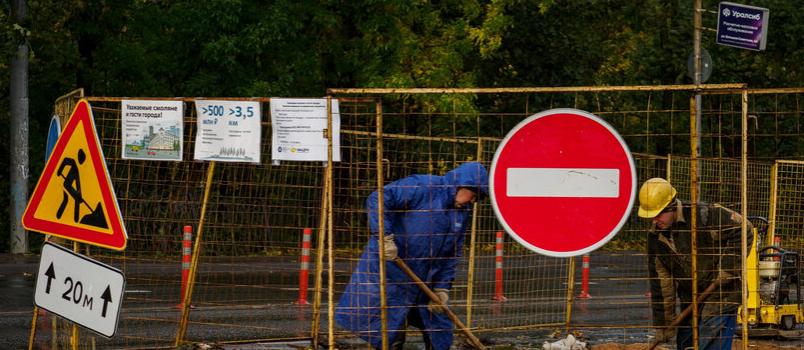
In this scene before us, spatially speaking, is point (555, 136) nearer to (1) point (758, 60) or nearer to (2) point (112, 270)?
(2) point (112, 270)

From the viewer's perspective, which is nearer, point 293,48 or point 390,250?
point 390,250

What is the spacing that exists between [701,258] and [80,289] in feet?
13.7

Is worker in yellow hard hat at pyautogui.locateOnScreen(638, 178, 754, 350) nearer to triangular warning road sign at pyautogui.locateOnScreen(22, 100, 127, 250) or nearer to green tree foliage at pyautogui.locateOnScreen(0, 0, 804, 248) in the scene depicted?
triangular warning road sign at pyautogui.locateOnScreen(22, 100, 127, 250)

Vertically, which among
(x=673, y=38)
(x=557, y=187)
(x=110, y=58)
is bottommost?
(x=557, y=187)

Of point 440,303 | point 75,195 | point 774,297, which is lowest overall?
point 774,297

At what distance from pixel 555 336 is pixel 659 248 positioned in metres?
2.97

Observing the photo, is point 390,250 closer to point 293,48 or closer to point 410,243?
point 410,243

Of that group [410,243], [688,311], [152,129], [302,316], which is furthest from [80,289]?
[302,316]

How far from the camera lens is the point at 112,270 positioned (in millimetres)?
6020

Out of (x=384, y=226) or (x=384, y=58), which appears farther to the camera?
(x=384, y=58)

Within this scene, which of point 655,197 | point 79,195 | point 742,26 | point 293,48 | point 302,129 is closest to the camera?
point 79,195

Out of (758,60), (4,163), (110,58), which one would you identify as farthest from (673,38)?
(4,163)

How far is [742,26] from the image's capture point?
18922 mm

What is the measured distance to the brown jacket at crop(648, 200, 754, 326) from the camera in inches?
295
